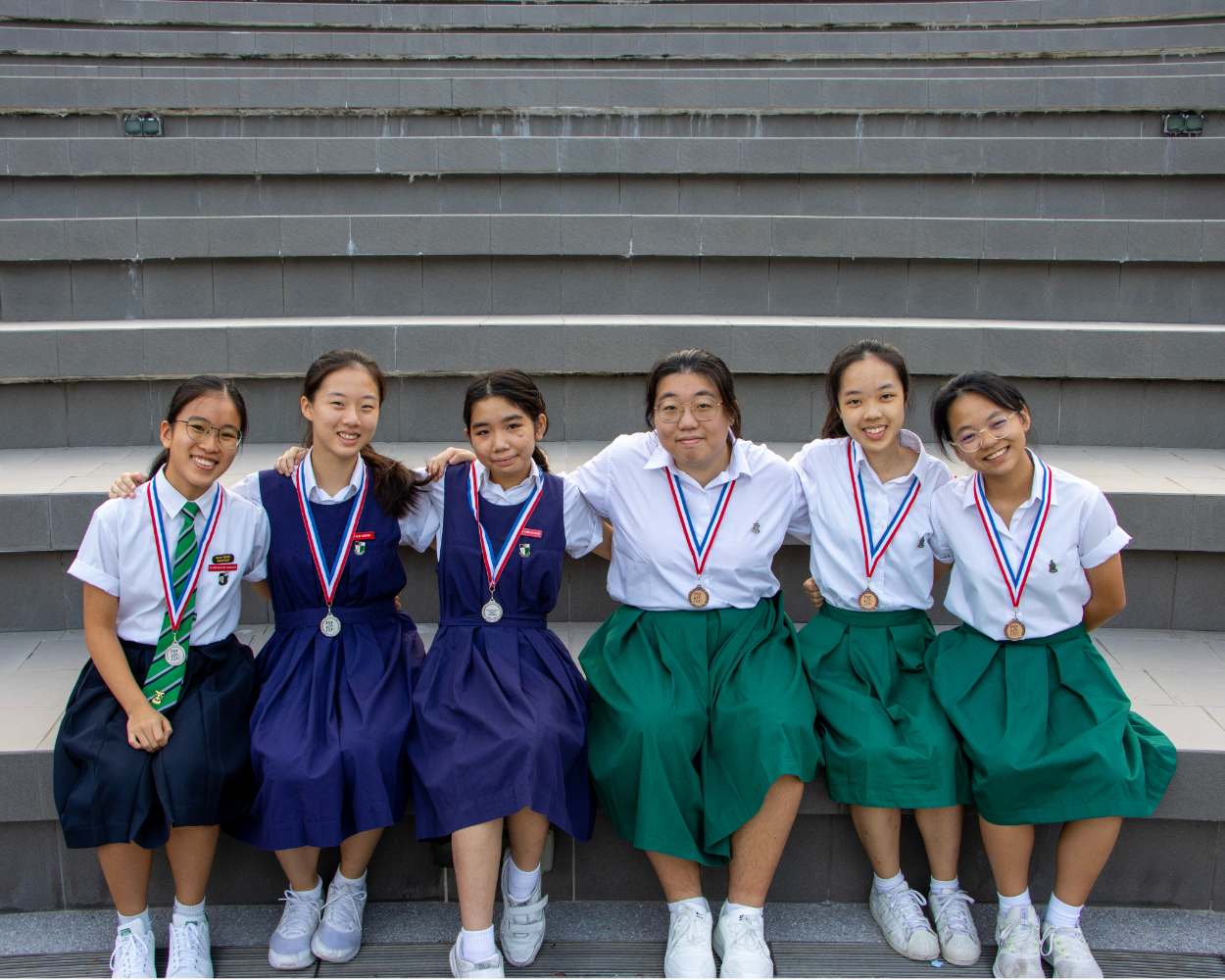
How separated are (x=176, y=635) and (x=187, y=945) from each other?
2.45 ft

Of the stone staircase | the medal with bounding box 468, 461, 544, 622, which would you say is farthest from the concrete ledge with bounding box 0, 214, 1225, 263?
the medal with bounding box 468, 461, 544, 622

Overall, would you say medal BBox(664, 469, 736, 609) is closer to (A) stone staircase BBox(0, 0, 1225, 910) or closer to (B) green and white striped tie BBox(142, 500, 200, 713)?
(A) stone staircase BBox(0, 0, 1225, 910)

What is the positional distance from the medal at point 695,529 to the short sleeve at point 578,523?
0.26 metres

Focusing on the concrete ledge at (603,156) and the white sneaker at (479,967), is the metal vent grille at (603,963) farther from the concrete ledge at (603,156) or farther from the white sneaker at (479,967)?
the concrete ledge at (603,156)

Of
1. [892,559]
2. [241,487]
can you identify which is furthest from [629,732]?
[241,487]

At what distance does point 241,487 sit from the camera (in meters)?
2.48

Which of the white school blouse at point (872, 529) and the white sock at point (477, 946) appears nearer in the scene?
the white sock at point (477, 946)

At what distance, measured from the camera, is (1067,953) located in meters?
2.09

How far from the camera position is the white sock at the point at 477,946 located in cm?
204

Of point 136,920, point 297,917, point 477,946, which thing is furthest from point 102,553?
point 477,946

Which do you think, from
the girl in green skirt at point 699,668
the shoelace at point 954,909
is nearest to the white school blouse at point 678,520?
the girl in green skirt at point 699,668

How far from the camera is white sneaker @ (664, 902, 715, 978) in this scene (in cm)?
206

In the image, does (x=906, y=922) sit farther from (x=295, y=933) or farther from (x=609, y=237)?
(x=609, y=237)

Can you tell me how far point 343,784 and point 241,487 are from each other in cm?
91
